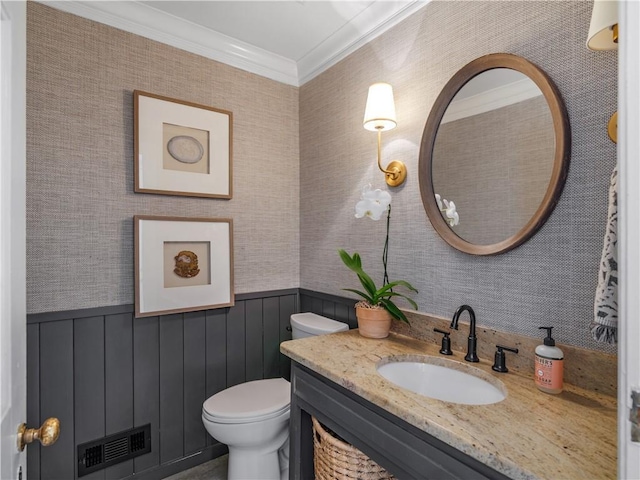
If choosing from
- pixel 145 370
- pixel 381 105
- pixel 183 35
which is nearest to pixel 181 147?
pixel 183 35

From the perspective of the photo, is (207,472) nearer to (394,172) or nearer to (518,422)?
(518,422)

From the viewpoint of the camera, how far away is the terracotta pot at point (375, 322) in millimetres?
1505

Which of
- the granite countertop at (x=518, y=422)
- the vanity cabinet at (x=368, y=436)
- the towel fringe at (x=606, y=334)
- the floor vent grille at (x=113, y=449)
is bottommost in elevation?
the floor vent grille at (x=113, y=449)

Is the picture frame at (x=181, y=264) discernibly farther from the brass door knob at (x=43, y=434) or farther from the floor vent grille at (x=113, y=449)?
the brass door knob at (x=43, y=434)

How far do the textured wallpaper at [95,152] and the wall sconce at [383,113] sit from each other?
2.88 feet

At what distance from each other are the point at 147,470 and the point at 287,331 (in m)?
1.01

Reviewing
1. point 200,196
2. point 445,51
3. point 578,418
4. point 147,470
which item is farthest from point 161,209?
point 578,418

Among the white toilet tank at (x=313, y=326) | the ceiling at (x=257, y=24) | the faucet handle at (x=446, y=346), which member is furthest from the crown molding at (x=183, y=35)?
the faucet handle at (x=446, y=346)

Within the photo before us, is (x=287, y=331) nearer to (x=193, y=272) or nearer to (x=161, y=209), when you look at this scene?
(x=193, y=272)

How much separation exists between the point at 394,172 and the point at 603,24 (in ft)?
2.94

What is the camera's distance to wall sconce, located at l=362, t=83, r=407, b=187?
1.53 meters

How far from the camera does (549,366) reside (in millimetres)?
998

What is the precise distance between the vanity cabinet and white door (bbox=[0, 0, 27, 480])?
2.64 feet

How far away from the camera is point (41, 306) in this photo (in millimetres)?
1516
